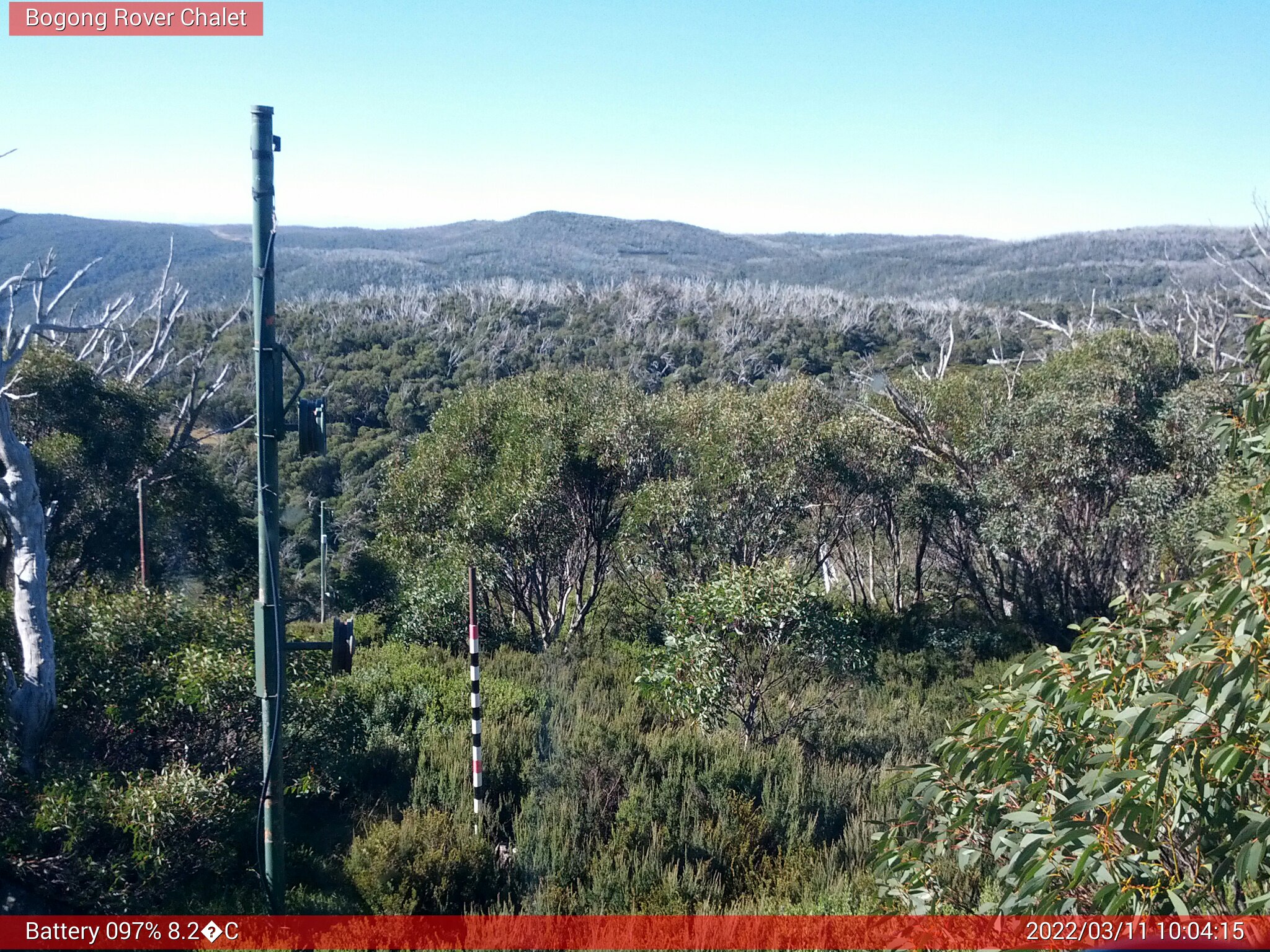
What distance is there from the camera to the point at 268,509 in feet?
17.3

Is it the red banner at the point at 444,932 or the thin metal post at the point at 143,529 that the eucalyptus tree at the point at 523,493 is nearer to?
the thin metal post at the point at 143,529

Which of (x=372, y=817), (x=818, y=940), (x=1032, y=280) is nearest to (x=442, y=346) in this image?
(x=372, y=817)

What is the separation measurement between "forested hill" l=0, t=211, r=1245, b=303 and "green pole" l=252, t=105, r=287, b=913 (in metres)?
55.7

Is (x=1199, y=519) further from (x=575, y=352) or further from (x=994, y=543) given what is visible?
(x=575, y=352)

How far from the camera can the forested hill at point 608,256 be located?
231 feet

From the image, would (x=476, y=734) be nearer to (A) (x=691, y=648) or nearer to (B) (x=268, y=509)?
(A) (x=691, y=648)

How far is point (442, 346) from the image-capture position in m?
40.7

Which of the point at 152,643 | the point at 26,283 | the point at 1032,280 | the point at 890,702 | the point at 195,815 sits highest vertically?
the point at 1032,280

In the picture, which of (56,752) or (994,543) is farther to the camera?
(994,543)

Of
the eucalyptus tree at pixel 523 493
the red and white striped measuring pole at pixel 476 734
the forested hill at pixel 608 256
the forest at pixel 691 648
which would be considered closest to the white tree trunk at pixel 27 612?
the forest at pixel 691 648

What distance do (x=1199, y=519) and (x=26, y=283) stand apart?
12067mm

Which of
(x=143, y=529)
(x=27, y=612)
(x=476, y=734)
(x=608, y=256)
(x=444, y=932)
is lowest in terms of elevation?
(x=444, y=932)

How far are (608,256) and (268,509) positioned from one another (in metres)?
104

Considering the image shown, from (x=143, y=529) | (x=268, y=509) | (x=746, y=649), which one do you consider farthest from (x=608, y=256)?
(x=268, y=509)
